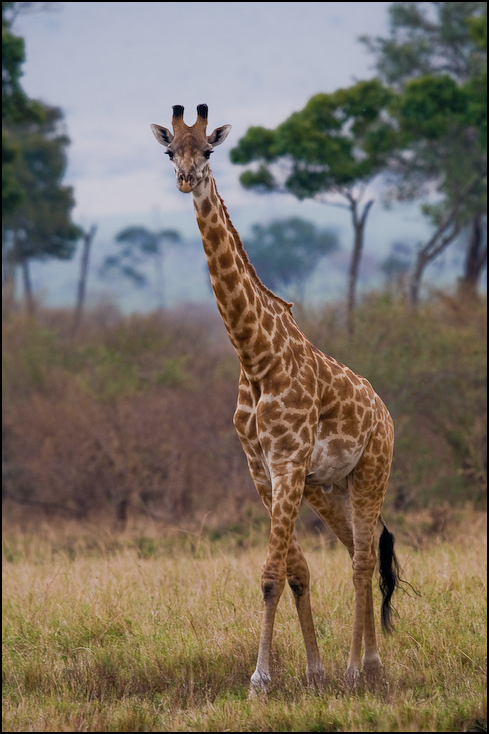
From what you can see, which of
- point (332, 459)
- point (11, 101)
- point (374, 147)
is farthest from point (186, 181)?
point (374, 147)

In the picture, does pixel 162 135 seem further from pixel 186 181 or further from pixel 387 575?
pixel 387 575

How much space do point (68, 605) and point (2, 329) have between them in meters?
17.8

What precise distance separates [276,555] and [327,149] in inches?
819

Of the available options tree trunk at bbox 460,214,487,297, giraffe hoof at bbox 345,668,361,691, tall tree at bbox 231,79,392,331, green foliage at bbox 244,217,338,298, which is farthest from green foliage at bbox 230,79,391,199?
green foliage at bbox 244,217,338,298

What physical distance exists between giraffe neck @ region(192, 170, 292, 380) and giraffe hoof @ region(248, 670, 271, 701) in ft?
5.78

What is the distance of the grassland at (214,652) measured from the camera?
4469 millimetres

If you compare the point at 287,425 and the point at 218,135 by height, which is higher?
the point at 218,135

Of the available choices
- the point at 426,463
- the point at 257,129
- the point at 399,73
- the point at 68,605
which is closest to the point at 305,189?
the point at 257,129

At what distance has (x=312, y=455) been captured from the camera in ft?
17.4

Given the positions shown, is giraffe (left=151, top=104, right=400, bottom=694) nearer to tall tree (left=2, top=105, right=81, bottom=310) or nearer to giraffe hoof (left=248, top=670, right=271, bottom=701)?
giraffe hoof (left=248, top=670, right=271, bottom=701)

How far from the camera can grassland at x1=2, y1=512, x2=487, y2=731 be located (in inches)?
176

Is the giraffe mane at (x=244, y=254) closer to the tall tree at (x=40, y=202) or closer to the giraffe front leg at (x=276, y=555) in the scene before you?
the giraffe front leg at (x=276, y=555)

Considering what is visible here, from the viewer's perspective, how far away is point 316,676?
5234 mm

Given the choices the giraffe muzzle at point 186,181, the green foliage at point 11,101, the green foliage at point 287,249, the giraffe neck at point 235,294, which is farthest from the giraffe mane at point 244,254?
the green foliage at point 287,249
